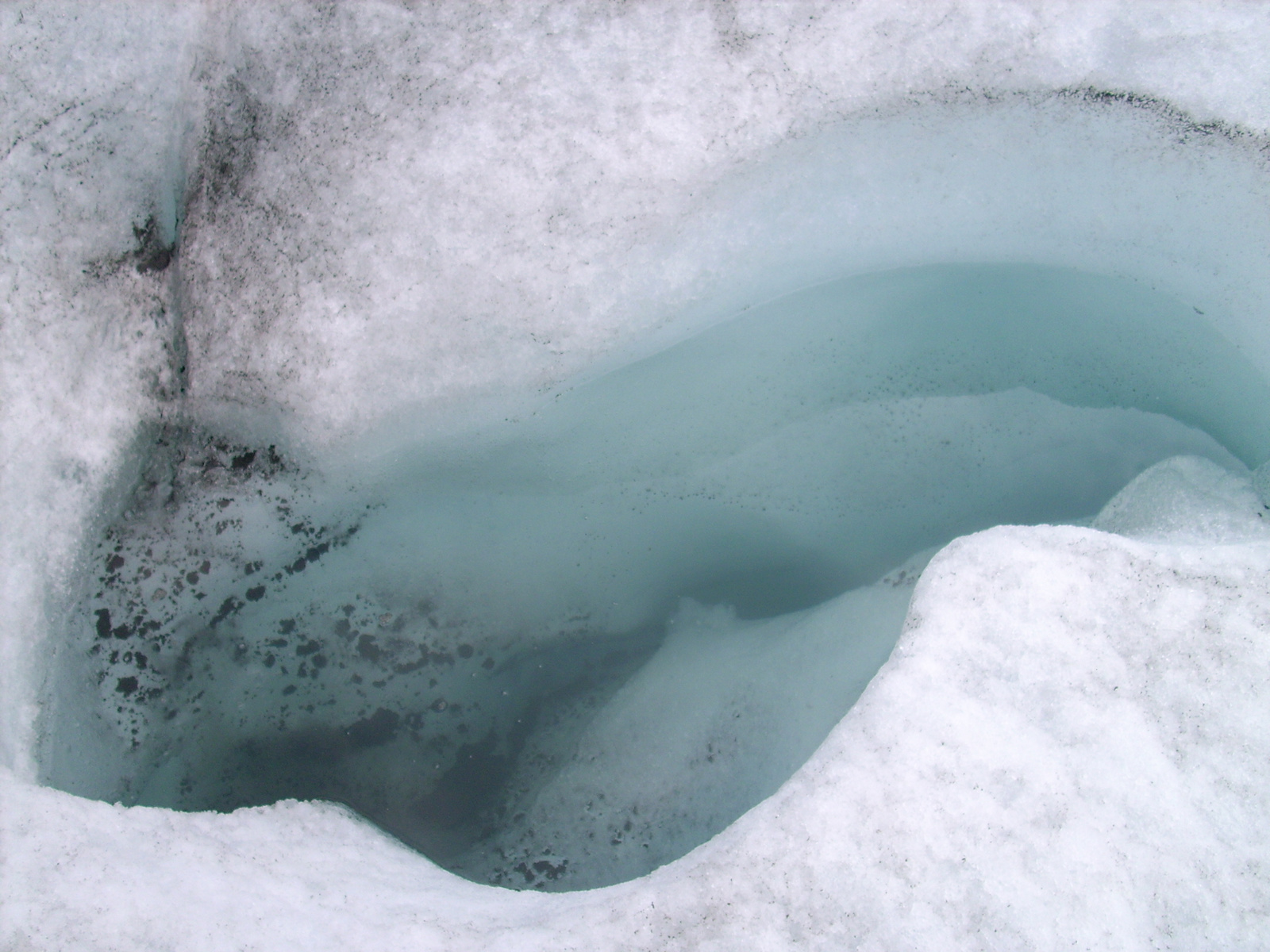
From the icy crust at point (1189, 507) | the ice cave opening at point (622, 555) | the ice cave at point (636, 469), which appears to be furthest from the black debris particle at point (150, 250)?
the icy crust at point (1189, 507)

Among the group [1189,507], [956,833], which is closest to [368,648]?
[956,833]

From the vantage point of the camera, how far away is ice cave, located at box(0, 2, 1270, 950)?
9.05 feet

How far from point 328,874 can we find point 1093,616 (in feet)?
10.6

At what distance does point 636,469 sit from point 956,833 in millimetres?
2050

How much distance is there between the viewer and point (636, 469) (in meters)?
3.73

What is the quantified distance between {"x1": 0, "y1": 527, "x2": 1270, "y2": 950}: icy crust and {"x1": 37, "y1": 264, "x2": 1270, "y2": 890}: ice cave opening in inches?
21.9

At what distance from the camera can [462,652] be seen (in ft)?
12.3

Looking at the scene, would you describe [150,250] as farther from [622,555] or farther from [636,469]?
[622,555]

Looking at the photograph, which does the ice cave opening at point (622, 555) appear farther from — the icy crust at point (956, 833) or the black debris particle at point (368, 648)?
the icy crust at point (956, 833)

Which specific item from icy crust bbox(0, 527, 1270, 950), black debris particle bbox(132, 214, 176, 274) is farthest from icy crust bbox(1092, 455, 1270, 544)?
black debris particle bbox(132, 214, 176, 274)

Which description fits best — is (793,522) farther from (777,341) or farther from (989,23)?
(989,23)

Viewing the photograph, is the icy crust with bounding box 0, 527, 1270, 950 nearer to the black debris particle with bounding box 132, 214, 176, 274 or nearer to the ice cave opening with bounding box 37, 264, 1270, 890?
the ice cave opening with bounding box 37, 264, 1270, 890

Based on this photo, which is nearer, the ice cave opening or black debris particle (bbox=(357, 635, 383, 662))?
the ice cave opening

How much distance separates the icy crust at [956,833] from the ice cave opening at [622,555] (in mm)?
557
